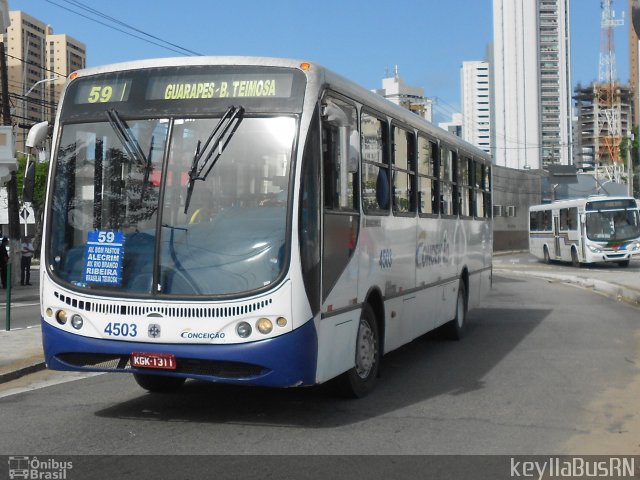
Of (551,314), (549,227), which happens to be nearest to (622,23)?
(549,227)

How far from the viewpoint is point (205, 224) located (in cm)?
704

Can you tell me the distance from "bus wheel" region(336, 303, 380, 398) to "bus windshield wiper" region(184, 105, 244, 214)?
213 cm

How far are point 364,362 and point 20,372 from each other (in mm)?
4242

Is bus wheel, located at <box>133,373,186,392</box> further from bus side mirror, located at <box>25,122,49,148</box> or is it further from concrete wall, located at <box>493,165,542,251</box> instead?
concrete wall, located at <box>493,165,542,251</box>

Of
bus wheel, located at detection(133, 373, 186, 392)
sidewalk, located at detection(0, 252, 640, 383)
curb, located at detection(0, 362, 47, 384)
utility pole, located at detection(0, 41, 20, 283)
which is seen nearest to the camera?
bus wheel, located at detection(133, 373, 186, 392)

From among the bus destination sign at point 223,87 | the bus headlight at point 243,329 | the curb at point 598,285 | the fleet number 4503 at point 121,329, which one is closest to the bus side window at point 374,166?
the bus destination sign at point 223,87

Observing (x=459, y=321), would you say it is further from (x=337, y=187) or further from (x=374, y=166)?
(x=337, y=187)

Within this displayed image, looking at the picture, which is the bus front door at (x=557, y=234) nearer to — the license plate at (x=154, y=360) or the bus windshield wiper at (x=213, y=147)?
the bus windshield wiper at (x=213, y=147)

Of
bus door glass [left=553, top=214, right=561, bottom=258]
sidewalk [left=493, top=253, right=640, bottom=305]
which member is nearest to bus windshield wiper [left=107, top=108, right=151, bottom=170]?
sidewalk [left=493, top=253, right=640, bottom=305]

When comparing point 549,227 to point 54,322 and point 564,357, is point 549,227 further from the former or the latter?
point 54,322

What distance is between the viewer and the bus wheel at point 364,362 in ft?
26.6

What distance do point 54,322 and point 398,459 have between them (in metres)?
3.16

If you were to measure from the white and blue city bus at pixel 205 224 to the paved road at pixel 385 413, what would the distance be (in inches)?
19.2

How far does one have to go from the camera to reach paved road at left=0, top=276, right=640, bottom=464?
657cm
